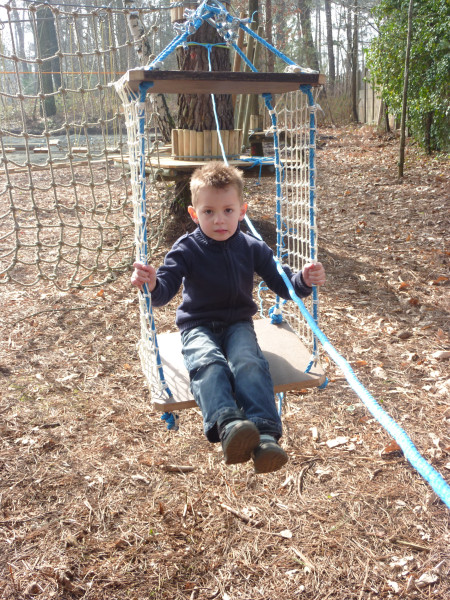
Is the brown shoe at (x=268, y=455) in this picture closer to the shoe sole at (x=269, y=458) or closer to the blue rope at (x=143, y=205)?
the shoe sole at (x=269, y=458)

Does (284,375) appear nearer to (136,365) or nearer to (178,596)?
(178,596)

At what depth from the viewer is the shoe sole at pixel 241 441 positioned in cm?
170

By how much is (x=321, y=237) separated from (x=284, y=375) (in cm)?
413

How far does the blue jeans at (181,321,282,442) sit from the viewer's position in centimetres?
183

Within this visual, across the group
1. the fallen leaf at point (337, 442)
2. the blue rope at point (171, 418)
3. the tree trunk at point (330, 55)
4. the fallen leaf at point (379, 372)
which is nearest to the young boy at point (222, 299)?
the blue rope at point (171, 418)

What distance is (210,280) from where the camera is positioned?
223cm

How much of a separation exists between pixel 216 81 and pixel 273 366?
1.09 m

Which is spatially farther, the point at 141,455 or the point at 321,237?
the point at 321,237

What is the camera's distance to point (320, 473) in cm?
264

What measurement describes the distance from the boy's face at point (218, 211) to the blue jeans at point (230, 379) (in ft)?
1.30

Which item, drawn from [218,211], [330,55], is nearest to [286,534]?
[218,211]

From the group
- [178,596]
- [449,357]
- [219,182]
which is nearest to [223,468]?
[178,596]

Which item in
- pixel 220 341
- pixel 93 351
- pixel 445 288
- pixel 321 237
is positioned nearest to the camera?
pixel 220 341

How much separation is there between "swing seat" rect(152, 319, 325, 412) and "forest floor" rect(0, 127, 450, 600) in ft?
2.19
